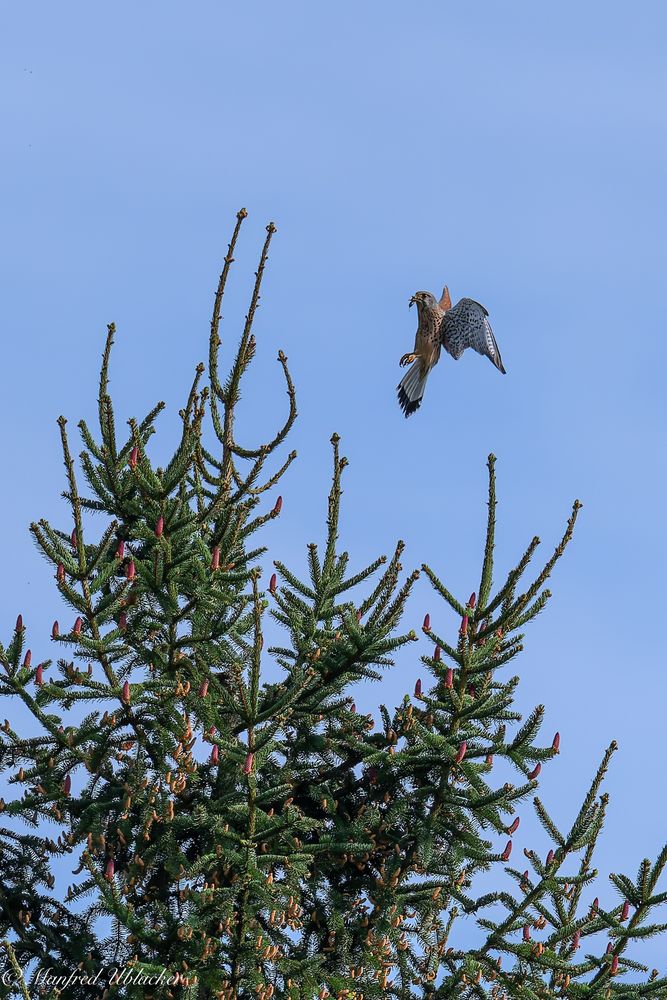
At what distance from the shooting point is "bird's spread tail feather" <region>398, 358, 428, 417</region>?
1230 centimetres

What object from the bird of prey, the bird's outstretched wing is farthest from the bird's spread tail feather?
the bird's outstretched wing

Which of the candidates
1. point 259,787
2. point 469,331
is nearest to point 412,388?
point 469,331

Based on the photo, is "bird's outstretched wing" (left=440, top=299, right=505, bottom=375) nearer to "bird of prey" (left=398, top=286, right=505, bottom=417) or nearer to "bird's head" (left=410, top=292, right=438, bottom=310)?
"bird of prey" (left=398, top=286, right=505, bottom=417)

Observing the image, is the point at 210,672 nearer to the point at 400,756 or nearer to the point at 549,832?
the point at 400,756

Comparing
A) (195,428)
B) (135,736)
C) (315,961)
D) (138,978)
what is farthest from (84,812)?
(195,428)

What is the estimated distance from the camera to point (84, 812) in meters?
8.08

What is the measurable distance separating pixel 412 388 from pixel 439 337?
20.8 inches

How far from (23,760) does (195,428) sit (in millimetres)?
2329

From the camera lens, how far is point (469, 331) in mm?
11758

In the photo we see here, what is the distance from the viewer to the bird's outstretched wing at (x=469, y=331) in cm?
1153

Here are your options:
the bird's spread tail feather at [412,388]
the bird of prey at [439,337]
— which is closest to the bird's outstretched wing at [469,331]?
the bird of prey at [439,337]

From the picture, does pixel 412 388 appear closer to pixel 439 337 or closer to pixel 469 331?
pixel 439 337

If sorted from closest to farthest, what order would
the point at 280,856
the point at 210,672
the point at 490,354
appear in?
the point at 280,856 < the point at 210,672 < the point at 490,354

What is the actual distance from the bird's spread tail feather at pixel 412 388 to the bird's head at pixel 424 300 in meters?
0.64
